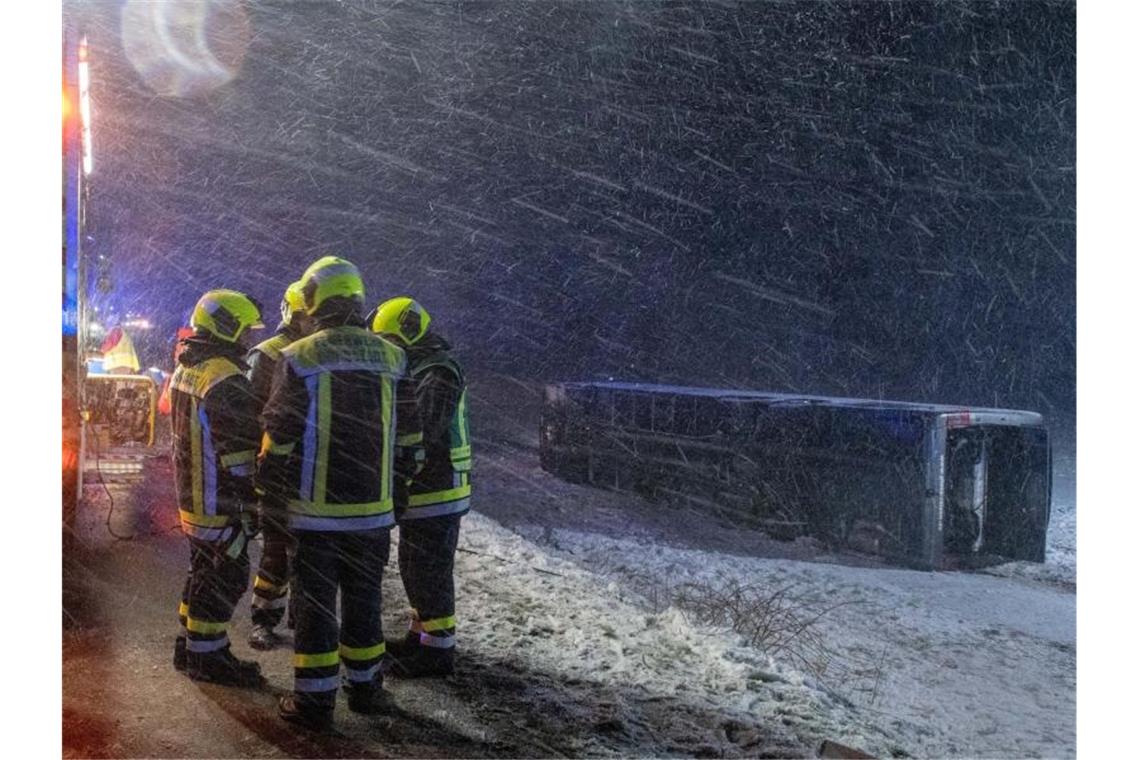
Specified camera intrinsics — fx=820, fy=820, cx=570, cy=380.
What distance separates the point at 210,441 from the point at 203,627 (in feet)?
2.51

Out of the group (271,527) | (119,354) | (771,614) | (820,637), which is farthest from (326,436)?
(119,354)

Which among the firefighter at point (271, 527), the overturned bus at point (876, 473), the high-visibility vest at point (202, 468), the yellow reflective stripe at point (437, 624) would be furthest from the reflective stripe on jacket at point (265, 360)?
the overturned bus at point (876, 473)

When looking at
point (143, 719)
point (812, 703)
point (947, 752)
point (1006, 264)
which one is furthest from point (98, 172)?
point (1006, 264)

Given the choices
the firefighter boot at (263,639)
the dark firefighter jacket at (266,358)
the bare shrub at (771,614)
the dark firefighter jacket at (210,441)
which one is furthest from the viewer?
the bare shrub at (771,614)

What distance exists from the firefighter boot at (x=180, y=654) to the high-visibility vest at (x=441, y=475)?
107 cm

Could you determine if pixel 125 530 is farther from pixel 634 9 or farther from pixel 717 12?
pixel 717 12

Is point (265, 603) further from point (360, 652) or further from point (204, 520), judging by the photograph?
point (360, 652)

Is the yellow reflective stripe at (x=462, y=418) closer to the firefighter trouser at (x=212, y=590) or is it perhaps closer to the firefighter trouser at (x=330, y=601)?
the firefighter trouser at (x=330, y=601)

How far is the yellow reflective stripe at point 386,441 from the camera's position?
308cm

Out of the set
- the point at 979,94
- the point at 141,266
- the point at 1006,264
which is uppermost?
the point at 979,94

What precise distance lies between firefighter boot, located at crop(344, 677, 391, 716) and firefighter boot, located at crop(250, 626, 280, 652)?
673 millimetres

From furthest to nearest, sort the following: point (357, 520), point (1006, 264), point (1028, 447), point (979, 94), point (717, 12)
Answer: point (1006, 264) < point (979, 94) < point (717, 12) < point (1028, 447) < point (357, 520)

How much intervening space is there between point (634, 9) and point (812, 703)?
5168 millimetres

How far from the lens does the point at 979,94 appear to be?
899 cm
